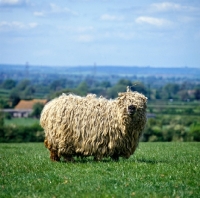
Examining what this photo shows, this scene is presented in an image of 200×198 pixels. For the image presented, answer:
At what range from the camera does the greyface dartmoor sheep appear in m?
16.9

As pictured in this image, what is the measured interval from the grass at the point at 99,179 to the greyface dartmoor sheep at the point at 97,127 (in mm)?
488

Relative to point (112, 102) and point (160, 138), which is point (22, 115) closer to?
point (160, 138)

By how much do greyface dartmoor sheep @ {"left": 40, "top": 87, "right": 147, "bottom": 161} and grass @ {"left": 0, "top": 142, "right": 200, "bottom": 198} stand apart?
49 cm

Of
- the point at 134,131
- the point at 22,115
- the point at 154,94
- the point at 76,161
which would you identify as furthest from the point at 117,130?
the point at 154,94

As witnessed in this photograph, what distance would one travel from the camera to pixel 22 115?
110 metres

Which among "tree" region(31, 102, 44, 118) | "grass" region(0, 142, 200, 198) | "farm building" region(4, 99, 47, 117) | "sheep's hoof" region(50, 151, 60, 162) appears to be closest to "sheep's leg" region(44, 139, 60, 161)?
"sheep's hoof" region(50, 151, 60, 162)

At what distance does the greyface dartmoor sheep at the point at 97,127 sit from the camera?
1694 cm

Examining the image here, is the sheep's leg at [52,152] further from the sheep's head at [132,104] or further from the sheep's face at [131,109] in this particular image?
the sheep's face at [131,109]

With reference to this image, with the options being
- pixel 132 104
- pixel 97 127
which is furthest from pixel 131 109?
pixel 97 127

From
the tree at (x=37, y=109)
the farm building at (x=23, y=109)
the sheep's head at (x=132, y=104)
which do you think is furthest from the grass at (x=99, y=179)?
the farm building at (x=23, y=109)

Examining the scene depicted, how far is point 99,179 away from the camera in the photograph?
526 inches

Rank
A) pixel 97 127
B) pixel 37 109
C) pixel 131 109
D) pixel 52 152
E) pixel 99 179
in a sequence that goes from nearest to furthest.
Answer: pixel 99 179 < pixel 131 109 < pixel 97 127 < pixel 52 152 < pixel 37 109

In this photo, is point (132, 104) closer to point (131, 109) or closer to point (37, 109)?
point (131, 109)

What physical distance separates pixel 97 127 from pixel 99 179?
3887mm
